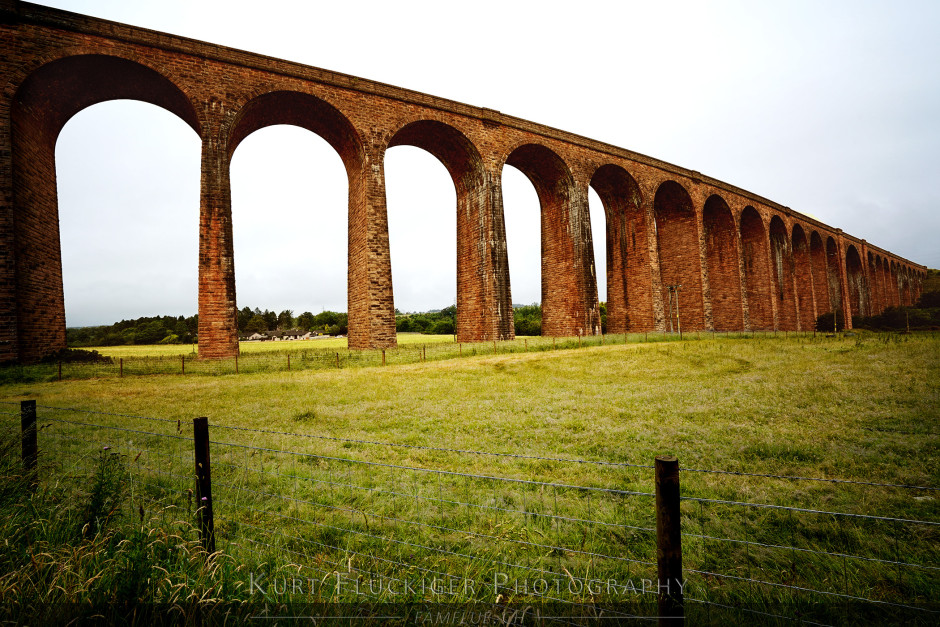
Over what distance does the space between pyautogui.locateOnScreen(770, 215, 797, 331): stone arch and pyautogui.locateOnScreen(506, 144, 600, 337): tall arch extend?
23.5 meters

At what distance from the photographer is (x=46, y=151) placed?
1638 centimetres

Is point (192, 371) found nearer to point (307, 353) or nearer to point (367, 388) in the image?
point (307, 353)

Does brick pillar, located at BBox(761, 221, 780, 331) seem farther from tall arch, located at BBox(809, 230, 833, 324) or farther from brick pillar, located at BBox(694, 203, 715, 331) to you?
tall arch, located at BBox(809, 230, 833, 324)

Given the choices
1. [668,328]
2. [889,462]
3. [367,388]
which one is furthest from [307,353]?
[668,328]

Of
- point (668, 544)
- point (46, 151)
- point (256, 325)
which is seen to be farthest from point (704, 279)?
point (256, 325)

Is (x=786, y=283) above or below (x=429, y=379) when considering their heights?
above

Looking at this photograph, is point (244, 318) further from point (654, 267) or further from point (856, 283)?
point (856, 283)

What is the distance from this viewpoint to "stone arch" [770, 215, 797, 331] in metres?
37.8

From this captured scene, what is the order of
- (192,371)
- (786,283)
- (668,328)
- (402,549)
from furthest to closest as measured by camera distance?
(786,283) → (668,328) → (192,371) → (402,549)

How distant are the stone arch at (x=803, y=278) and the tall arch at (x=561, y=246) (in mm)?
30981

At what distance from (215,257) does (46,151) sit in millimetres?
8247

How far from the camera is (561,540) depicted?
346cm

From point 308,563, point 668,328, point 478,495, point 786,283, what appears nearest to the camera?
point 308,563

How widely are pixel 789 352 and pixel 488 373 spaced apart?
11525 mm
